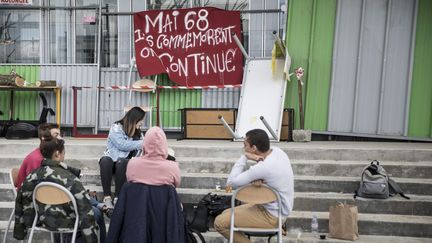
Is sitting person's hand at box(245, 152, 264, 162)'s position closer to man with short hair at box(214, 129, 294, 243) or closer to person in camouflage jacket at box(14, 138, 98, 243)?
man with short hair at box(214, 129, 294, 243)

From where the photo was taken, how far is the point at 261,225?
168 inches

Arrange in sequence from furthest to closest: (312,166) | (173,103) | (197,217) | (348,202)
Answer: (173,103)
(312,166)
(348,202)
(197,217)

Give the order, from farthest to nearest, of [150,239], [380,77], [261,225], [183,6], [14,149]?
[183,6], [380,77], [14,149], [261,225], [150,239]

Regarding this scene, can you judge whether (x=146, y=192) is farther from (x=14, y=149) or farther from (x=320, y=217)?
(x=14, y=149)

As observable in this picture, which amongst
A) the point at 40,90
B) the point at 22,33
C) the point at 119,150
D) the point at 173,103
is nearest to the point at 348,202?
the point at 119,150

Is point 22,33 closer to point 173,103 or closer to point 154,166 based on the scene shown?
point 173,103

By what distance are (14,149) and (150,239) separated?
4410 millimetres

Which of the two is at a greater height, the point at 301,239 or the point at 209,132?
the point at 209,132

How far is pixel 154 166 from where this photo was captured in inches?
159

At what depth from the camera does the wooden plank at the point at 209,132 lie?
8.59 metres

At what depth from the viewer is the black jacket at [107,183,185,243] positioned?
151 inches

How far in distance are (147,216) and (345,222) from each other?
243cm

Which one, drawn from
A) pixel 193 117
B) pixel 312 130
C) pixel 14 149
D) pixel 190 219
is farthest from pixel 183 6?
pixel 190 219

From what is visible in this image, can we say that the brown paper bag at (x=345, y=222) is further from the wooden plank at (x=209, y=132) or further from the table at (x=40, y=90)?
the table at (x=40, y=90)
